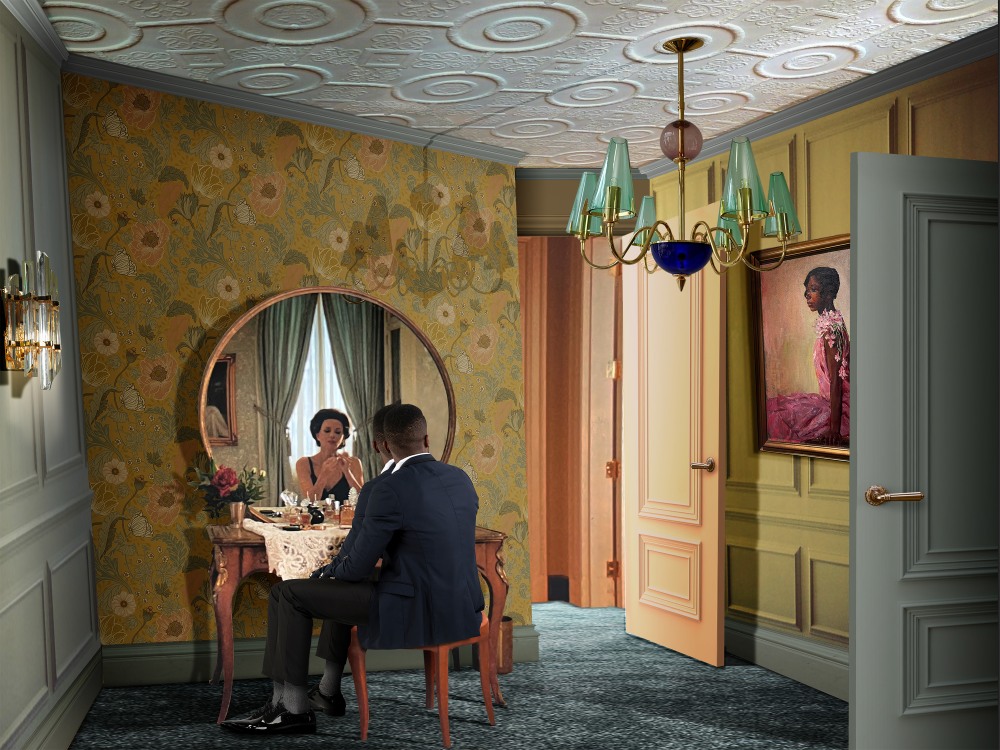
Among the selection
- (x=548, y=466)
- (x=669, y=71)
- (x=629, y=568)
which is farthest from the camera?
(x=548, y=466)

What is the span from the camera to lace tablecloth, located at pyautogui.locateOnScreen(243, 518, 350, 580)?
411cm

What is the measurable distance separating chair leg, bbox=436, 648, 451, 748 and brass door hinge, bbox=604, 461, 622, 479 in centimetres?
284

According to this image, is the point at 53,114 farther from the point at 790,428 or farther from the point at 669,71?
Answer: the point at 790,428

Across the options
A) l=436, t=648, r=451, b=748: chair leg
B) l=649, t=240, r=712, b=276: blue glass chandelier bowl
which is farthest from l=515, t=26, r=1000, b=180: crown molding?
l=436, t=648, r=451, b=748: chair leg

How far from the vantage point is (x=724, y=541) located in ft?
15.6

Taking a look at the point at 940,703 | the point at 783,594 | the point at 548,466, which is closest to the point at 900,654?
the point at 940,703

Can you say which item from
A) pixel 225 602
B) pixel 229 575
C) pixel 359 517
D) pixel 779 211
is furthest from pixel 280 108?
pixel 779 211

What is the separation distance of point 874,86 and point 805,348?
1.13 meters

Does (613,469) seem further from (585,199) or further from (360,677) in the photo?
(585,199)

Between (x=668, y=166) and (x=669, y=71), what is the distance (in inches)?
60.0

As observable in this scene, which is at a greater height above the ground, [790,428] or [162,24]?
[162,24]

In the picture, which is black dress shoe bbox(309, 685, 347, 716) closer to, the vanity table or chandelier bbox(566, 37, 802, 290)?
the vanity table

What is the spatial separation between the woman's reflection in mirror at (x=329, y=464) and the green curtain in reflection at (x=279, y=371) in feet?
0.30

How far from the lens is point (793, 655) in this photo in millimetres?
4586
